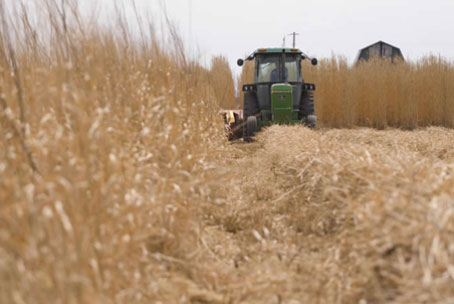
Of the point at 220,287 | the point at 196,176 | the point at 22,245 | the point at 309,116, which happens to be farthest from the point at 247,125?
the point at 22,245

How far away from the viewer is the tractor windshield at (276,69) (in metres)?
6.91

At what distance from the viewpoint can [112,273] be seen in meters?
1.29

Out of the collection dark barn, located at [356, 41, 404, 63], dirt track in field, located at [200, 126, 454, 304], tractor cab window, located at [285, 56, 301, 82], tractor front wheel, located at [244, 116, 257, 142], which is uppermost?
dark barn, located at [356, 41, 404, 63]

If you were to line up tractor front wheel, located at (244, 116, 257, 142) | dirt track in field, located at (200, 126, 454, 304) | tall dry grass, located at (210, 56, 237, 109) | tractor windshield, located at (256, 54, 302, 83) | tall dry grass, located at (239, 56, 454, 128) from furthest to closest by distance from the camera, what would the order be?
tall dry grass, located at (239, 56, 454, 128)
tall dry grass, located at (210, 56, 237, 109)
tractor windshield, located at (256, 54, 302, 83)
tractor front wheel, located at (244, 116, 257, 142)
dirt track in field, located at (200, 126, 454, 304)

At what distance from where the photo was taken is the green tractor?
21.6 ft

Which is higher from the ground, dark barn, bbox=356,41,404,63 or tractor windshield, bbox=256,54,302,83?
dark barn, bbox=356,41,404,63

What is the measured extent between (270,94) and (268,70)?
0.48 meters

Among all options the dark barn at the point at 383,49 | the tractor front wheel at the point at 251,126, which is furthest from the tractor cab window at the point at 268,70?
the dark barn at the point at 383,49

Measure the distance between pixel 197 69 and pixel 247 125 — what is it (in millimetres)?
3004

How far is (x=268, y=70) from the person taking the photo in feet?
23.2

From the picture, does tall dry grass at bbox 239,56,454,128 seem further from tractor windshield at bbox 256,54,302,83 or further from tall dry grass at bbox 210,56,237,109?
tractor windshield at bbox 256,54,302,83

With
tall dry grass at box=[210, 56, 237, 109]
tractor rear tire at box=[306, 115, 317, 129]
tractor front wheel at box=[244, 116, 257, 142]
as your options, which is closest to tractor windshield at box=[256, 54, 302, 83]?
tractor rear tire at box=[306, 115, 317, 129]

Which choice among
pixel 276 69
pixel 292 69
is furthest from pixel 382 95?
pixel 276 69

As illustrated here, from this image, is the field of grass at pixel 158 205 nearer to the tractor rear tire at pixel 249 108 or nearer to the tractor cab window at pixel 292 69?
the tractor rear tire at pixel 249 108
